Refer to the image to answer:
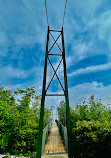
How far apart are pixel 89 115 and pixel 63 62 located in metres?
4.91

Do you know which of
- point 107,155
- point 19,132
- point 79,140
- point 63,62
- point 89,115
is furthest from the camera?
point 89,115

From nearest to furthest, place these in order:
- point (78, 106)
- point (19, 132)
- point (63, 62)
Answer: point (63, 62) → point (19, 132) → point (78, 106)

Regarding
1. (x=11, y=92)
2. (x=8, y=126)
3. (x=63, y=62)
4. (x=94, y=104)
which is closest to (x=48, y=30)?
(x=63, y=62)

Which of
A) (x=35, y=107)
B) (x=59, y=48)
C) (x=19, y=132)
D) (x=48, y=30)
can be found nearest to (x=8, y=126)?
(x=19, y=132)

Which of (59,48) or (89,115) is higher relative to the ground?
(59,48)

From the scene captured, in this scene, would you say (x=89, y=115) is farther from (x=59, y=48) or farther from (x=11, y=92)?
(x=11, y=92)

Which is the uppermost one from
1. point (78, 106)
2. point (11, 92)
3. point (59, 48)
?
point (59, 48)

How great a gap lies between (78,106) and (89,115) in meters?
1.10

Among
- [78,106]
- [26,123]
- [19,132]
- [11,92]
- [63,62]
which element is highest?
[63,62]

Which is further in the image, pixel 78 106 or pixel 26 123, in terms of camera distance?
pixel 78 106

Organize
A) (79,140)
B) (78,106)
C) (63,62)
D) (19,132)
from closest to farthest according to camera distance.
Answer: (79,140)
(63,62)
(19,132)
(78,106)

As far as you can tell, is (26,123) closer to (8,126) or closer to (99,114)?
(8,126)

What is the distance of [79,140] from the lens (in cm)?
253

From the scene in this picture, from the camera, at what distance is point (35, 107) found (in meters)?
8.63
